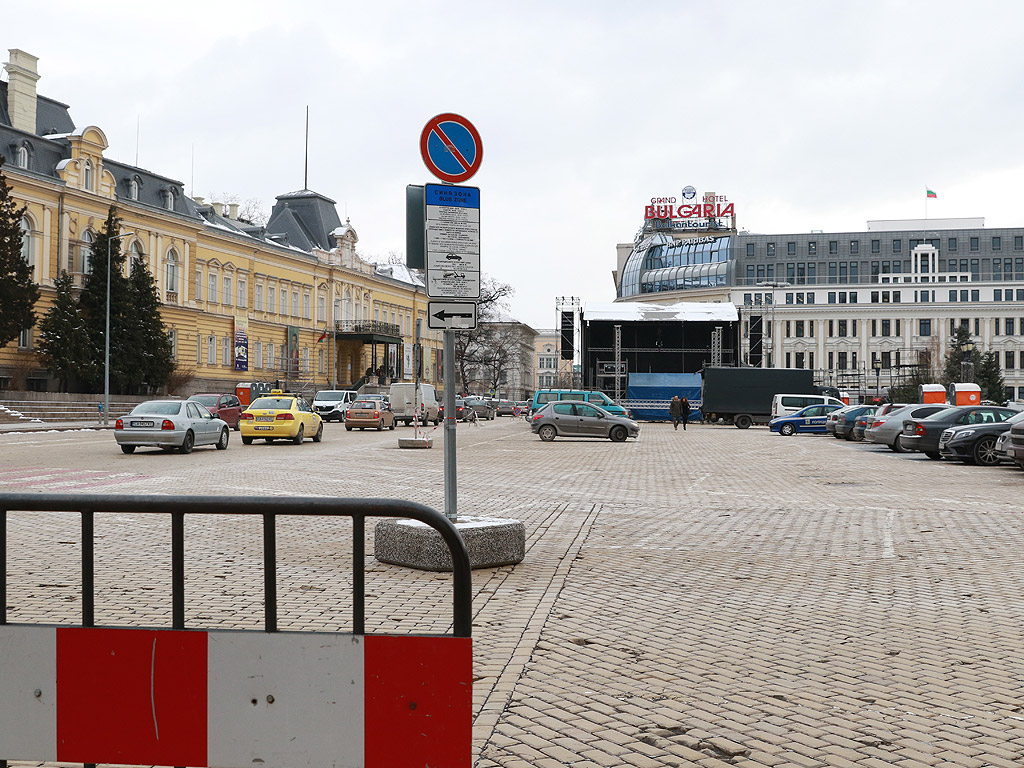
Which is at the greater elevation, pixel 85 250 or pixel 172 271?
pixel 85 250

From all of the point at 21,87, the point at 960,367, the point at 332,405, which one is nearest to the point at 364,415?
the point at 332,405

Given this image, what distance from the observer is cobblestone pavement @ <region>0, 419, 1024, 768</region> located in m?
3.76

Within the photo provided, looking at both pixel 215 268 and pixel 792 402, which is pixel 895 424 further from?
pixel 215 268

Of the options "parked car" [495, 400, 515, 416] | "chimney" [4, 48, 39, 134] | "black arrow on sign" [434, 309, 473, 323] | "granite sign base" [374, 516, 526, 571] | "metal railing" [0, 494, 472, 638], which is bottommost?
"parked car" [495, 400, 515, 416]

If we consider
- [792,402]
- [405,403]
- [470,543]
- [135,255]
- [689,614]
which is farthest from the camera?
[135,255]

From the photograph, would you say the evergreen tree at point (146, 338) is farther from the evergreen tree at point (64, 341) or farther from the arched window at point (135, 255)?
the evergreen tree at point (64, 341)

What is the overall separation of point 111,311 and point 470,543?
49238mm

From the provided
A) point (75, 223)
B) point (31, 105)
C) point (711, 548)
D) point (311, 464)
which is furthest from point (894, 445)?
point (31, 105)

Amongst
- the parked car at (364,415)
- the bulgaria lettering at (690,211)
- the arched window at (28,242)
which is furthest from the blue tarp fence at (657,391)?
the bulgaria lettering at (690,211)

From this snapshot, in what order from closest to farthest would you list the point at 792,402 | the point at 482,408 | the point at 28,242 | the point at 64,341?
the point at 64,341 < the point at 28,242 < the point at 792,402 < the point at 482,408

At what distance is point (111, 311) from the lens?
52844 mm

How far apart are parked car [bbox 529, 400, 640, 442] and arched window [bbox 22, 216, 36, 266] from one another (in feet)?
103

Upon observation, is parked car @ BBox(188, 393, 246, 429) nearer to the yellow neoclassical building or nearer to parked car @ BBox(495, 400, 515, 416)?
the yellow neoclassical building

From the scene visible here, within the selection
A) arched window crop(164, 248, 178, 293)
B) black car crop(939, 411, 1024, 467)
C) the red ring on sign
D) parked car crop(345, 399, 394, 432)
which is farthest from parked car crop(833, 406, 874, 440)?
arched window crop(164, 248, 178, 293)
